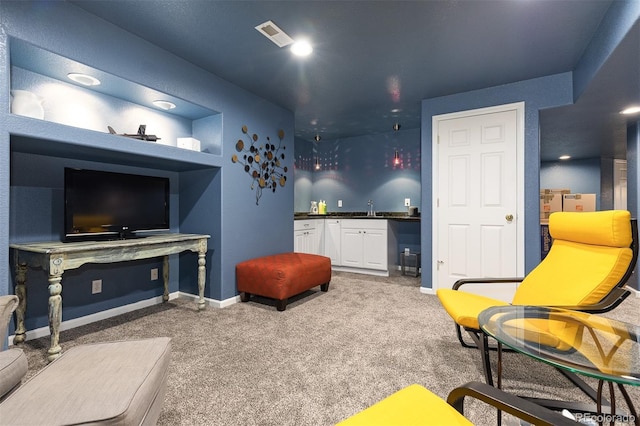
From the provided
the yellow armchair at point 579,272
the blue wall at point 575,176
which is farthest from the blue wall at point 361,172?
the blue wall at point 575,176

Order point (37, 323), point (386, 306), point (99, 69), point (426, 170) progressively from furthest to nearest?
1. point (426, 170)
2. point (386, 306)
3. point (37, 323)
4. point (99, 69)

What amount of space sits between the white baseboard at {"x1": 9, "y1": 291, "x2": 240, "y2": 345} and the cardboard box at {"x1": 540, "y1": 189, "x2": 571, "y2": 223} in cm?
658

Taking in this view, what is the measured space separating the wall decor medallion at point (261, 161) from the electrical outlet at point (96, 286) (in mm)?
1748

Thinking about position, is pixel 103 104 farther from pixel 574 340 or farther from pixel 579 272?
pixel 579 272

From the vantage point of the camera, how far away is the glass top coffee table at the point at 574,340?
102 cm

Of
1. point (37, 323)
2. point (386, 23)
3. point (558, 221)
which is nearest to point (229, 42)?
point (386, 23)

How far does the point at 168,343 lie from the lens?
1354 millimetres

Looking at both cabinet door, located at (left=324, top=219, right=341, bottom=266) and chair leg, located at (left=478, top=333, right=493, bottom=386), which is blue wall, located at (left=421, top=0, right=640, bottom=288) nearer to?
cabinet door, located at (left=324, top=219, right=341, bottom=266)

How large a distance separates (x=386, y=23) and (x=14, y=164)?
303 centimetres

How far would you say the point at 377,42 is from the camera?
2.57m

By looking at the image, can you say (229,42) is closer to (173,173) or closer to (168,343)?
(173,173)

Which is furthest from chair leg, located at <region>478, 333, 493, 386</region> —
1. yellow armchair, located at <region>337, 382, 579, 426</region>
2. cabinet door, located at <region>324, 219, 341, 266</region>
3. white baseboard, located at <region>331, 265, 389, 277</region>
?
cabinet door, located at <region>324, 219, 341, 266</region>

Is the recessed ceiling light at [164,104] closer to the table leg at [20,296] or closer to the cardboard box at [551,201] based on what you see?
the table leg at [20,296]

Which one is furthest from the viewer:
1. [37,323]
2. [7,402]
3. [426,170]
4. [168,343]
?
[426,170]
